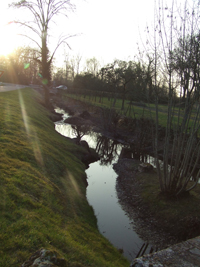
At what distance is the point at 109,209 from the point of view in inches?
331

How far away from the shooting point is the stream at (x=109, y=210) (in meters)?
6.57

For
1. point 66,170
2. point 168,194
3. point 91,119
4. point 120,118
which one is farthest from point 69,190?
point 91,119

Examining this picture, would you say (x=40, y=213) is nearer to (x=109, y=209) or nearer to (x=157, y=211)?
(x=109, y=209)

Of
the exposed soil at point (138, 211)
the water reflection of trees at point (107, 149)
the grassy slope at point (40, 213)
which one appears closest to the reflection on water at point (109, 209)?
the water reflection of trees at point (107, 149)

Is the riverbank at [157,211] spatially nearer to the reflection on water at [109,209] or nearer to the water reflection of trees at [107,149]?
the reflection on water at [109,209]

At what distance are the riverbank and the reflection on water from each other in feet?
1.02

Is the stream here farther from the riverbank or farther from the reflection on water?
the riverbank

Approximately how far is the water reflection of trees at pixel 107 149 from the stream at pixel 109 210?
7cm

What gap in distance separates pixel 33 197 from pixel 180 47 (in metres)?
5.92

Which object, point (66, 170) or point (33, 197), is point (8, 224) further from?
point (66, 170)

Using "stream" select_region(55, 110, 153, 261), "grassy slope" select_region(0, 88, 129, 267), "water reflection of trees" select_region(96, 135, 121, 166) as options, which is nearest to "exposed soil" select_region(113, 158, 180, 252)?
"stream" select_region(55, 110, 153, 261)

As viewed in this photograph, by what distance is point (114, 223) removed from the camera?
751cm

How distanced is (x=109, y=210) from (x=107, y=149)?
939 cm

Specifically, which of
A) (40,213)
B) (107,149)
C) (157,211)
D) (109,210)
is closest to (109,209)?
(109,210)
